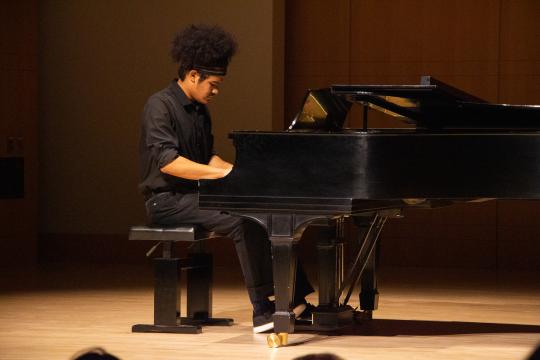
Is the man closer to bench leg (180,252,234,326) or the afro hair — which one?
the afro hair

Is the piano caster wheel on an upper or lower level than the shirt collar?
lower

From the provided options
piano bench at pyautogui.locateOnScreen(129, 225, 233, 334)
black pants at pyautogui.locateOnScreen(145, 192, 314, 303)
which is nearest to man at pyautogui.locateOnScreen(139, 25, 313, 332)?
black pants at pyautogui.locateOnScreen(145, 192, 314, 303)

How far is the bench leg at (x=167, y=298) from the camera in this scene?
184 inches

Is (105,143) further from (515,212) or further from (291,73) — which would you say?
(515,212)

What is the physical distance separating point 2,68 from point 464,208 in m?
3.36

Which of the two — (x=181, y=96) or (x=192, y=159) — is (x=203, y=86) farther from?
(x=192, y=159)

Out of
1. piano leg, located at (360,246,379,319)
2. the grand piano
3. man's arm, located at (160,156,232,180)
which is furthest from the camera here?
piano leg, located at (360,246,379,319)

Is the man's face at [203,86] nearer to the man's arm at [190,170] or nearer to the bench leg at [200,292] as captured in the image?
the man's arm at [190,170]

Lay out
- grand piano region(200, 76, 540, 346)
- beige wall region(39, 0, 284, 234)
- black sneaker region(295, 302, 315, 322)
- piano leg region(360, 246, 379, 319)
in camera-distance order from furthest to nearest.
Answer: beige wall region(39, 0, 284, 234) < piano leg region(360, 246, 379, 319) < black sneaker region(295, 302, 315, 322) < grand piano region(200, 76, 540, 346)

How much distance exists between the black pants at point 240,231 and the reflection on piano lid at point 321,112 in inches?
18.4

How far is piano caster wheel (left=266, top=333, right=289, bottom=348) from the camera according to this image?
4324mm

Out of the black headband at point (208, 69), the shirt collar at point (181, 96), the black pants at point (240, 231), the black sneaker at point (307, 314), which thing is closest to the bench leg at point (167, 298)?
the black pants at point (240, 231)

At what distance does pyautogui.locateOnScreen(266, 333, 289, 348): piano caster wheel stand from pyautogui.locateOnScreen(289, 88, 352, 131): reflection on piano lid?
2.83 ft

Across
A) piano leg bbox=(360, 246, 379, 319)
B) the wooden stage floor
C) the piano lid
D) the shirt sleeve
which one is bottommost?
the wooden stage floor
